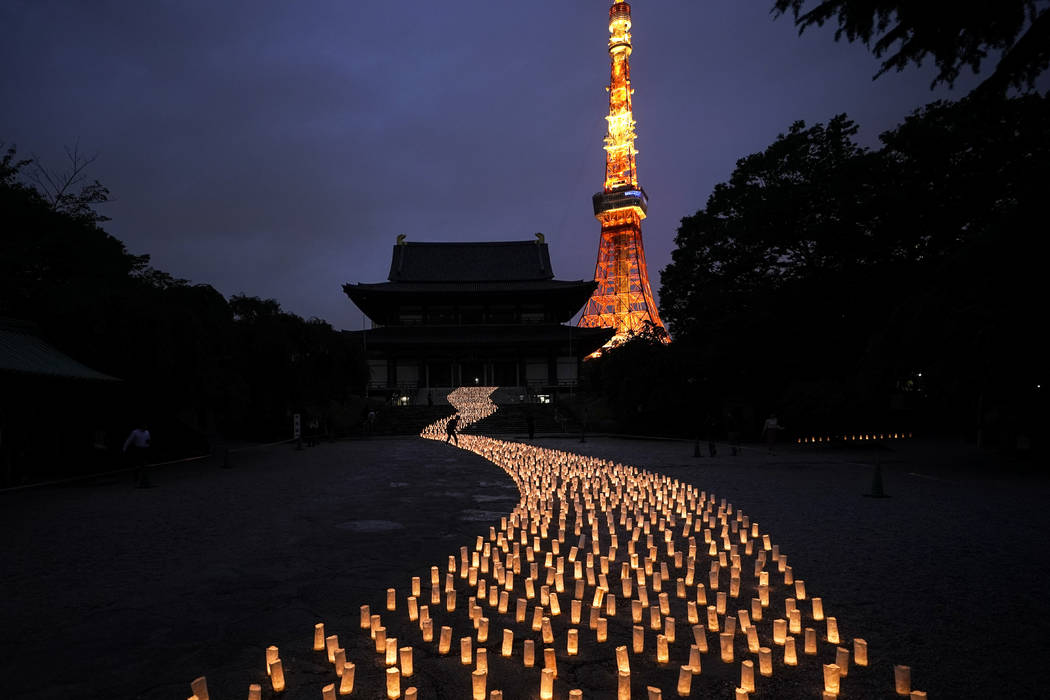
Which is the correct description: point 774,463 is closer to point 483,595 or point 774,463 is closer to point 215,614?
point 483,595

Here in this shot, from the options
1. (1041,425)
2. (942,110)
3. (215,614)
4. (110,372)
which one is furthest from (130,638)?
(942,110)

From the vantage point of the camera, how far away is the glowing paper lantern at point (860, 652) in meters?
3.32

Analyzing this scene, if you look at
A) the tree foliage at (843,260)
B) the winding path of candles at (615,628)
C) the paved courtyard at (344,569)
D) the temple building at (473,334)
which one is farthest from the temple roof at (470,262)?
the winding path of candles at (615,628)

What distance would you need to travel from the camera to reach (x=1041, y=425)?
11578mm

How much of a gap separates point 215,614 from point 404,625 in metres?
1.54

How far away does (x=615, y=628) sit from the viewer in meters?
4.07

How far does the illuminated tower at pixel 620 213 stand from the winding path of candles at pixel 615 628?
45.1 meters

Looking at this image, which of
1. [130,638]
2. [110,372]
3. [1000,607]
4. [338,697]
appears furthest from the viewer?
[110,372]

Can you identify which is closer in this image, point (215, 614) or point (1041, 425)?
point (215, 614)

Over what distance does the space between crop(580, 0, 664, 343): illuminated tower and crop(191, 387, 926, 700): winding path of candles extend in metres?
45.1

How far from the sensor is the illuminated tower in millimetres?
50656

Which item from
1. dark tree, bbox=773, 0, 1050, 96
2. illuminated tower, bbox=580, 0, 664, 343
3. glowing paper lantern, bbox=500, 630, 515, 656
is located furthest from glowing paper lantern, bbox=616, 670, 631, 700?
illuminated tower, bbox=580, 0, 664, 343

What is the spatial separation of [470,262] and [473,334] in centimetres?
978

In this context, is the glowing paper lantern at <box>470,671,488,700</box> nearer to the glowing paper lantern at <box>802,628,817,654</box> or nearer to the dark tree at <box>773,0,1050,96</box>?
the glowing paper lantern at <box>802,628,817,654</box>
